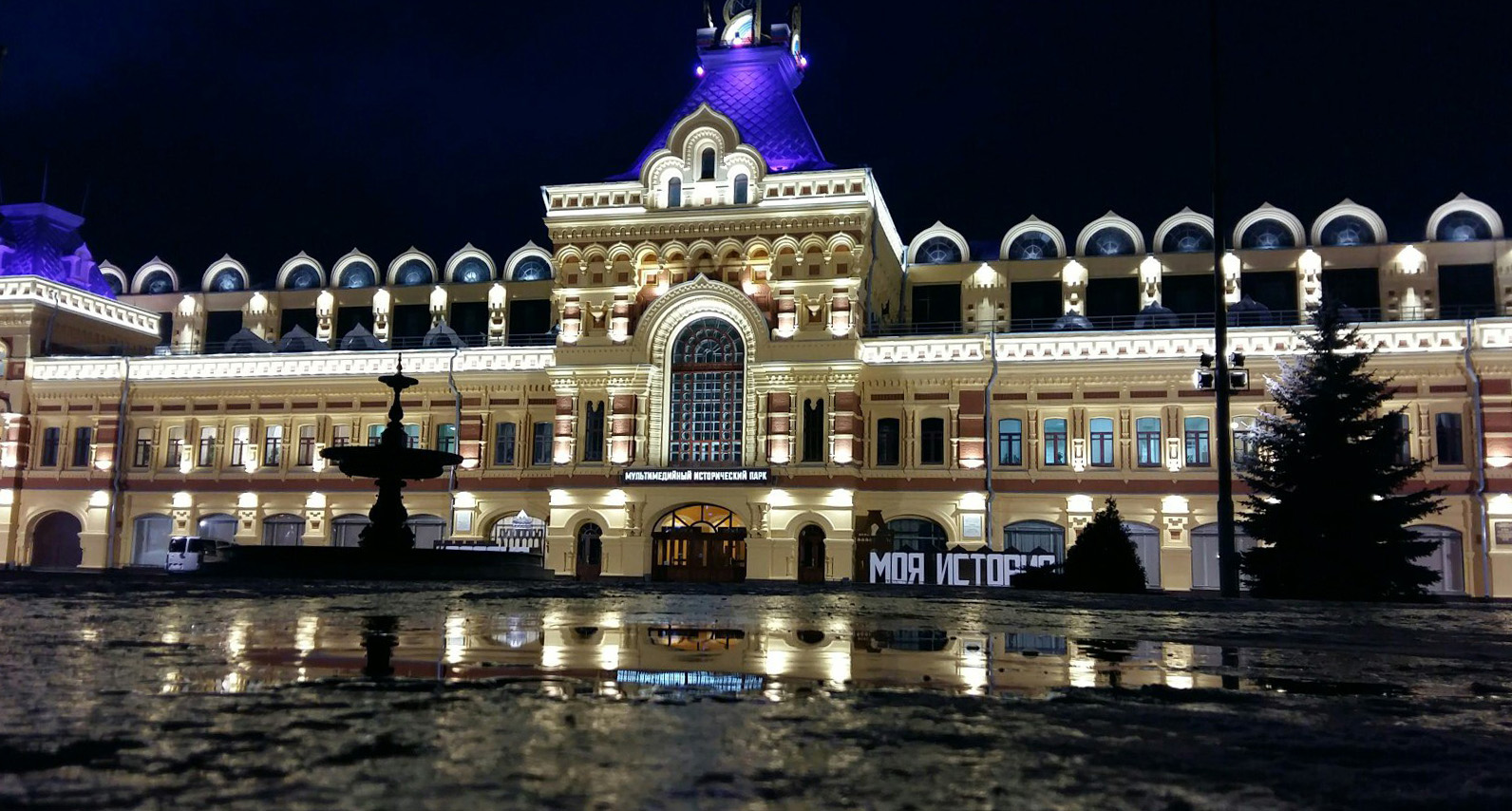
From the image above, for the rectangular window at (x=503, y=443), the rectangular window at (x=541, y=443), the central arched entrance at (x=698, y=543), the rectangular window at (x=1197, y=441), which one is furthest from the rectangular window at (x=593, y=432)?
the rectangular window at (x=1197, y=441)

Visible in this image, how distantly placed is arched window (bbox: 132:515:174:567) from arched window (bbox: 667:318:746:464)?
60.6 ft

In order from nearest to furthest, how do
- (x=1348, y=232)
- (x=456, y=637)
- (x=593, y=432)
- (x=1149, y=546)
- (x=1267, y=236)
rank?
(x=456, y=637)
(x=1149, y=546)
(x=593, y=432)
(x=1348, y=232)
(x=1267, y=236)

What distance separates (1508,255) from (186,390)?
42615mm

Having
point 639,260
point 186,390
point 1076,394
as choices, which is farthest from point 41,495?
point 1076,394

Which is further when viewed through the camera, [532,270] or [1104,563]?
[532,270]

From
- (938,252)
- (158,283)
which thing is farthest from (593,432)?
(158,283)

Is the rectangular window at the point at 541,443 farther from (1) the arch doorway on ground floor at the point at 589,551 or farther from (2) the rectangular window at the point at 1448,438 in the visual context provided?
(2) the rectangular window at the point at 1448,438

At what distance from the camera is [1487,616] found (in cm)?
911

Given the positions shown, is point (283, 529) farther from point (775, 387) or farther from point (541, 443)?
point (775, 387)

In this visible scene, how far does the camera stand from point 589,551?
36469 mm

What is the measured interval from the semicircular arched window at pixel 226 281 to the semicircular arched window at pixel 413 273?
6.80 metres

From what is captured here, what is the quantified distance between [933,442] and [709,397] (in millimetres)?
6886

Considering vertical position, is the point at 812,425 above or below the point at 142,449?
above

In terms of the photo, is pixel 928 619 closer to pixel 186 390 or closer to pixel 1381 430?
pixel 1381 430
